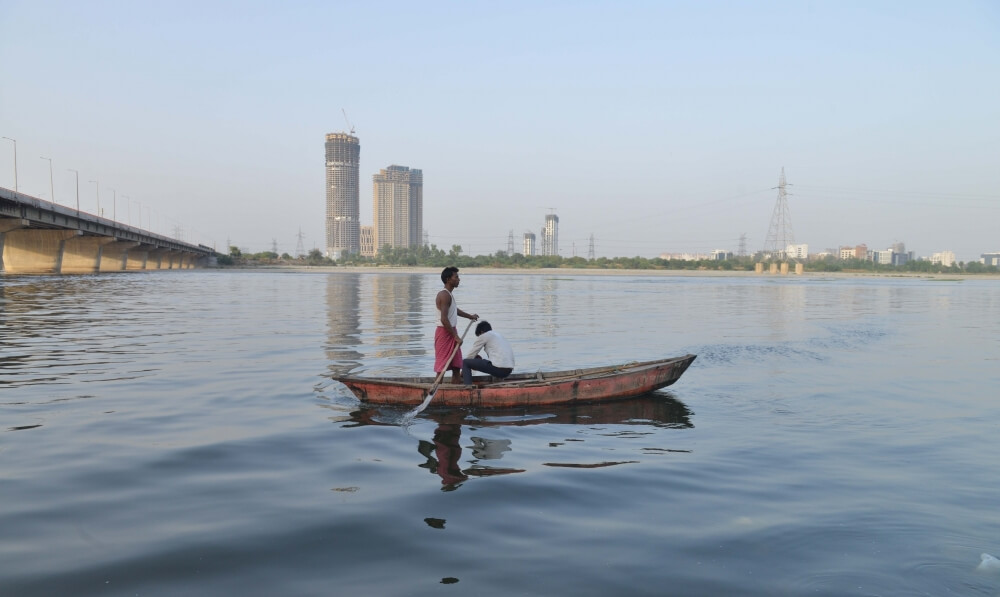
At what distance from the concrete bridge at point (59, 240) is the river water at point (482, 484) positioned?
42.5 metres

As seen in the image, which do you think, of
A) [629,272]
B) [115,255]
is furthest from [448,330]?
[629,272]

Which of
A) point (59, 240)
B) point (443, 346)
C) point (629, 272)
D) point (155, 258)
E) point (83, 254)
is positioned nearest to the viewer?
point (443, 346)

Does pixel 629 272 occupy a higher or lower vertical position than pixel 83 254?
lower

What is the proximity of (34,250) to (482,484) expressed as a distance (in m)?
75.2

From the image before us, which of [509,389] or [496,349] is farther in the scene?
[496,349]

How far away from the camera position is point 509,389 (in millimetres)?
11375

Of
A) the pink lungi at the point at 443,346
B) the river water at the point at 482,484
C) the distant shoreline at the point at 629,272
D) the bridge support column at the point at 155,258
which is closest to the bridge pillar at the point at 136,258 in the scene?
the bridge support column at the point at 155,258

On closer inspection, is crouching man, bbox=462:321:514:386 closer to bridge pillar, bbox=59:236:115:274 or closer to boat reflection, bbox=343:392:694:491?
boat reflection, bbox=343:392:694:491

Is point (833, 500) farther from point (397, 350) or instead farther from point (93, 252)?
point (93, 252)

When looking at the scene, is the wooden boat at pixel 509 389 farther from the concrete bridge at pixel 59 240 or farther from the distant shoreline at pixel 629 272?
the distant shoreline at pixel 629 272

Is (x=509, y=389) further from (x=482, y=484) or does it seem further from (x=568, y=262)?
(x=568, y=262)

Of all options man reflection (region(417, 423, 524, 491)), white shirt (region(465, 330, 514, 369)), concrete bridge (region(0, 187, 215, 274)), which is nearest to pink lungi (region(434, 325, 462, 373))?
white shirt (region(465, 330, 514, 369))

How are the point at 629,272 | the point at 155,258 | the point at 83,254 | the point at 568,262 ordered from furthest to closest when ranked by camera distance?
the point at 568,262 < the point at 629,272 < the point at 155,258 < the point at 83,254

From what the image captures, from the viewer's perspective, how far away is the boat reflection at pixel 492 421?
8289mm
